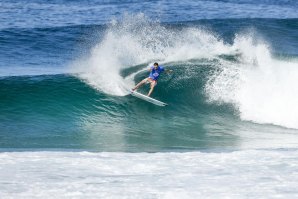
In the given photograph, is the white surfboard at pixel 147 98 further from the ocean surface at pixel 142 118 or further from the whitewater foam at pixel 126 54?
the whitewater foam at pixel 126 54

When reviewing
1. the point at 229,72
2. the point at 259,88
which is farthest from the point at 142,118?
the point at 259,88

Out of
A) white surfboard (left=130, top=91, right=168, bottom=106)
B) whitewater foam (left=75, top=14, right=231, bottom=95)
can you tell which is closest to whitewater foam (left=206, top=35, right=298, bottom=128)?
whitewater foam (left=75, top=14, right=231, bottom=95)

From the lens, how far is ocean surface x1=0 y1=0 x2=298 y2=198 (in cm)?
916

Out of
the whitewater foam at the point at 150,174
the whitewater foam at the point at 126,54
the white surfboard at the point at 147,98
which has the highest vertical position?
the whitewater foam at the point at 126,54

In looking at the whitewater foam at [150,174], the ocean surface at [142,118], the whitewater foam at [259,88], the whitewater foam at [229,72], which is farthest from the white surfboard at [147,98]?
the whitewater foam at [150,174]

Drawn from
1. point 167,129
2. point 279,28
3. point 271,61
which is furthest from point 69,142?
point 279,28

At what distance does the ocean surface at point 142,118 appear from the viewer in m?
9.16

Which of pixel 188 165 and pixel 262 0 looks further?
pixel 262 0

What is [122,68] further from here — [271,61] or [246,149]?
[246,149]

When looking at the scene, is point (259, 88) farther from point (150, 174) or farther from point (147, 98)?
point (150, 174)

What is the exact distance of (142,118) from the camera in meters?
14.8

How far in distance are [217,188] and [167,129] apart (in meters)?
5.48

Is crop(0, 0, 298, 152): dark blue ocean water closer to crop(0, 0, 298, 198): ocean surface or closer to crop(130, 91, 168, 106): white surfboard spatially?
crop(0, 0, 298, 198): ocean surface

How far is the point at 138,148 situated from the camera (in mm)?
12266
